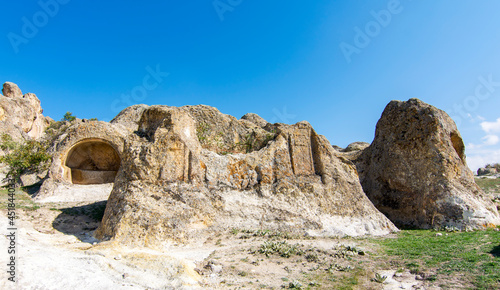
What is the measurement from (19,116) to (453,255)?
41.4 metres

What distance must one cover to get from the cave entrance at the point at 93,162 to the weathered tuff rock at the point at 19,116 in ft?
34.9

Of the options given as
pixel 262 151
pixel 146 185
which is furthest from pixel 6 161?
pixel 262 151

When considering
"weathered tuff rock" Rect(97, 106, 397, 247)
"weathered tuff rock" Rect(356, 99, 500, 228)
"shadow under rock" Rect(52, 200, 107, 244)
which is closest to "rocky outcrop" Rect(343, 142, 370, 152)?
"weathered tuff rock" Rect(356, 99, 500, 228)

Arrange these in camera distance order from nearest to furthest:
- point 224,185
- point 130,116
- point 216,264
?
point 216,264 → point 224,185 → point 130,116

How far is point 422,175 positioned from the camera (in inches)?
519

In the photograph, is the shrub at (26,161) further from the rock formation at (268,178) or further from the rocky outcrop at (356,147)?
the rocky outcrop at (356,147)

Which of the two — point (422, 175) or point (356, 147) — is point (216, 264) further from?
point (356, 147)

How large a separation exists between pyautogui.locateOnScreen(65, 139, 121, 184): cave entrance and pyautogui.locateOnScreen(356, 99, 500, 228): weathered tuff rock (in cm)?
1482

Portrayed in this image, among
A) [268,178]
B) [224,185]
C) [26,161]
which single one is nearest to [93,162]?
[26,161]

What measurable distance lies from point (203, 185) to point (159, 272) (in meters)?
4.37

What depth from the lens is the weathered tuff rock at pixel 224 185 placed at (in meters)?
8.44

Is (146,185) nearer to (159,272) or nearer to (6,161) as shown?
(159,272)

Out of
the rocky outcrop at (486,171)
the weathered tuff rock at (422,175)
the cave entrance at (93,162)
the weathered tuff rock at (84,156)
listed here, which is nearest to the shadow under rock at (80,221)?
the weathered tuff rock at (84,156)

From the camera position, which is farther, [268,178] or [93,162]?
[93,162]
